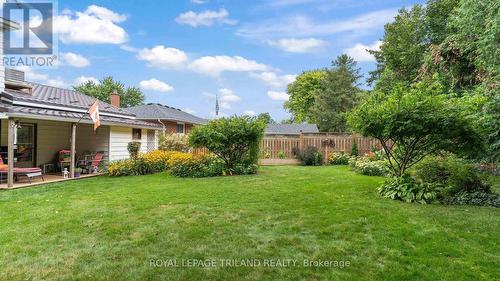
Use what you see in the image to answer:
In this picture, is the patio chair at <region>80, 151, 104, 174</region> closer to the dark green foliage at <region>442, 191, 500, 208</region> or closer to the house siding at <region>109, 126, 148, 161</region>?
the house siding at <region>109, 126, 148, 161</region>

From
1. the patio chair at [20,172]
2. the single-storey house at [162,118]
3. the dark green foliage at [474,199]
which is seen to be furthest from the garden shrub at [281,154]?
the dark green foliage at [474,199]

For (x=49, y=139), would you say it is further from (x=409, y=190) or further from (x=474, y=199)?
(x=474, y=199)

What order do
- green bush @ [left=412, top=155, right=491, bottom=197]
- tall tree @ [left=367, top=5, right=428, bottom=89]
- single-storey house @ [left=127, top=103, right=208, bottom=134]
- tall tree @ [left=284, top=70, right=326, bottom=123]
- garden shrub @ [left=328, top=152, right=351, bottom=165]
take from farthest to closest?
tall tree @ [left=284, top=70, right=326, bottom=123] < tall tree @ [left=367, top=5, right=428, bottom=89] < single-storey house @ [left=127, top=103, right=208, bottom=134] < garden shrub @ [left=328, top=152, right=351, bottom=165] < green bush @ [left=412, top=155, right=491, bottom=197]

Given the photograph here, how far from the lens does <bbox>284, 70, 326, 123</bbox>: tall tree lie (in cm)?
4969

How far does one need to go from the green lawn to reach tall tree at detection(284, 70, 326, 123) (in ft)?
143

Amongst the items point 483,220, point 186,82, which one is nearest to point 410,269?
point 483,220

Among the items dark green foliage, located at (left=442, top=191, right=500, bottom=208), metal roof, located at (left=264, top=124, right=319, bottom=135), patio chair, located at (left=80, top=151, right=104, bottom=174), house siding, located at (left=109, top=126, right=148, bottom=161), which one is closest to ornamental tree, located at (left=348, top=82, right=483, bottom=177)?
dark green foliage, located at (left=442, top=191, right=500, bottom=208)

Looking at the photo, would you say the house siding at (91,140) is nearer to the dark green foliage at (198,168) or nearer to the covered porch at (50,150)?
the covered porch at (50,150)

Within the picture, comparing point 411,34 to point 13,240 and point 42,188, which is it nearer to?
point 42,188

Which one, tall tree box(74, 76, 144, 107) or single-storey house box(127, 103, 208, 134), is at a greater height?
tall tree box(74, 76, 144, 107)

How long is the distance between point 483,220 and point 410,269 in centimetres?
260

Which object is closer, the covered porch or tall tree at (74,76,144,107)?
the covered porch

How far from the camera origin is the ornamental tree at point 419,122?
21.1 ft

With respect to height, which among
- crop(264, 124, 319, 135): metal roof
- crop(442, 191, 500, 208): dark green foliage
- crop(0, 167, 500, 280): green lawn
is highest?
crop(264, 124, 319, 135): metal roof
